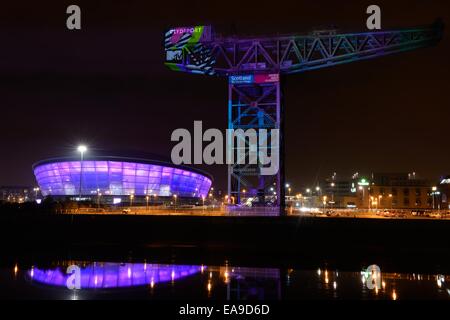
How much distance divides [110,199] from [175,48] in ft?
170

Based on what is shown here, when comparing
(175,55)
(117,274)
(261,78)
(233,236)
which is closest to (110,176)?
(175,55)

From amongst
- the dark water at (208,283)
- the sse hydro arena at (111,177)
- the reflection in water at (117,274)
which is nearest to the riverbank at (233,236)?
the reflection in water at (117,274)

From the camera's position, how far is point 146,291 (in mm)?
20125

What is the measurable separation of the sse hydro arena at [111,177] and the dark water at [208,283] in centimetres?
7240

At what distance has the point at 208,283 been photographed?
21750 millimetres

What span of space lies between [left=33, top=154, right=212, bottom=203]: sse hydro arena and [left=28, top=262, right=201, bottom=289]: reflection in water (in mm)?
71084

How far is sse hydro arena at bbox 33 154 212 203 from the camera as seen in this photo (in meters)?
100

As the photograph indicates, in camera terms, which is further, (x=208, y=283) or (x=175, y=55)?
(x=175, y=55)

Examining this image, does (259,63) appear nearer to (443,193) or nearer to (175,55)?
(175,55)

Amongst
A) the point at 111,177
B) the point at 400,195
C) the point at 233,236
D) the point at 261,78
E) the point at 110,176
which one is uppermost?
the point at 261,78

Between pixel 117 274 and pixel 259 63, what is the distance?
36563mm

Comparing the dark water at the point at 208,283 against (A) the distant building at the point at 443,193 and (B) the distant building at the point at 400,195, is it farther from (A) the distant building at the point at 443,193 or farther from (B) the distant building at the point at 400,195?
(A) the distant building at the point at 443,193

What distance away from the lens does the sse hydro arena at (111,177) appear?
100m
